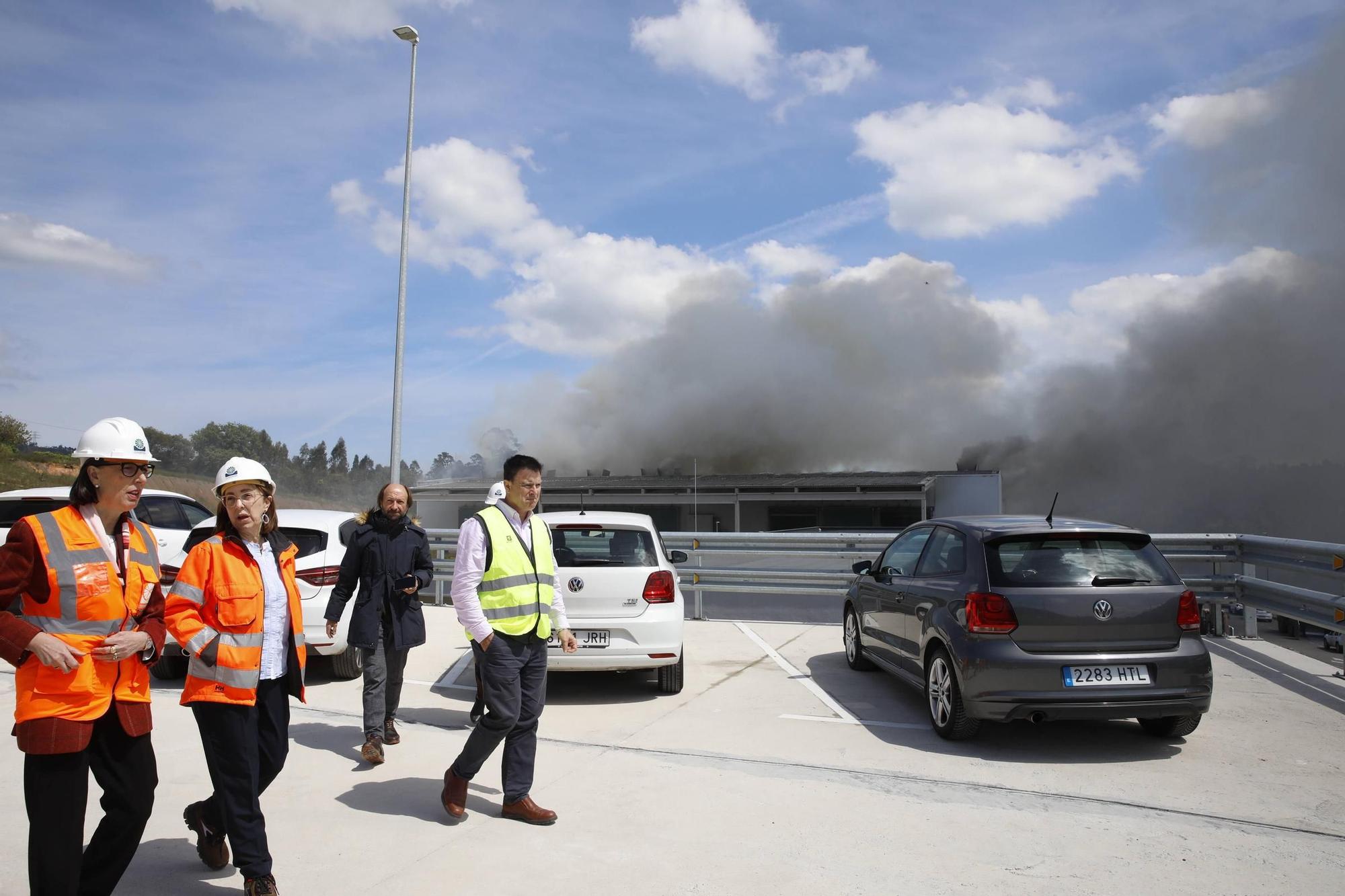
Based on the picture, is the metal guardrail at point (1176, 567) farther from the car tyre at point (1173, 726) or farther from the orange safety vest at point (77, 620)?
the orange safety vest at point (77, 620)

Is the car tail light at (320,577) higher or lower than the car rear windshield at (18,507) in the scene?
lower

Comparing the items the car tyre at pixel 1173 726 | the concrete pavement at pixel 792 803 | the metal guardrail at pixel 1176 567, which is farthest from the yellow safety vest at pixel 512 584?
the metal guardrail at pixel 1176 567

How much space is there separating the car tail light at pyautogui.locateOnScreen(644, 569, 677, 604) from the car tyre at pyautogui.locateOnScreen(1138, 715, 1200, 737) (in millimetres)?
3594

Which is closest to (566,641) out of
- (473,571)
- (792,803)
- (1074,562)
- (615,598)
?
(473,571)

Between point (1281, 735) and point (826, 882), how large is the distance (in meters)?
4.36

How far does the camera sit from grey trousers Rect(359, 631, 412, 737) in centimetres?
583

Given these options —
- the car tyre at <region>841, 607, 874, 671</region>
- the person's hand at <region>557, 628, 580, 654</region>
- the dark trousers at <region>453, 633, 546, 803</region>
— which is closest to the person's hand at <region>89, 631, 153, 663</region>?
the dark trousers at <region>453, 633, 546, 803</region>

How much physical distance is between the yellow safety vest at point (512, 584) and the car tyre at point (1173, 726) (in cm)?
430

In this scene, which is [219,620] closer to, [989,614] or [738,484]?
[989,614]

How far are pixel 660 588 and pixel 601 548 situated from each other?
600mm

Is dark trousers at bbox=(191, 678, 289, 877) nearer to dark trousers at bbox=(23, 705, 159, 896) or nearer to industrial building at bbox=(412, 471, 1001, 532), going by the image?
dark trousers at bbox=(23, 705, 159, 896)

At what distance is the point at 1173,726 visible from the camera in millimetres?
6164

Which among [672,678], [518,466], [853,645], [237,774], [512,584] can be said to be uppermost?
[518,466]

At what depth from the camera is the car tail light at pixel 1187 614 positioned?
5863 millimetres
